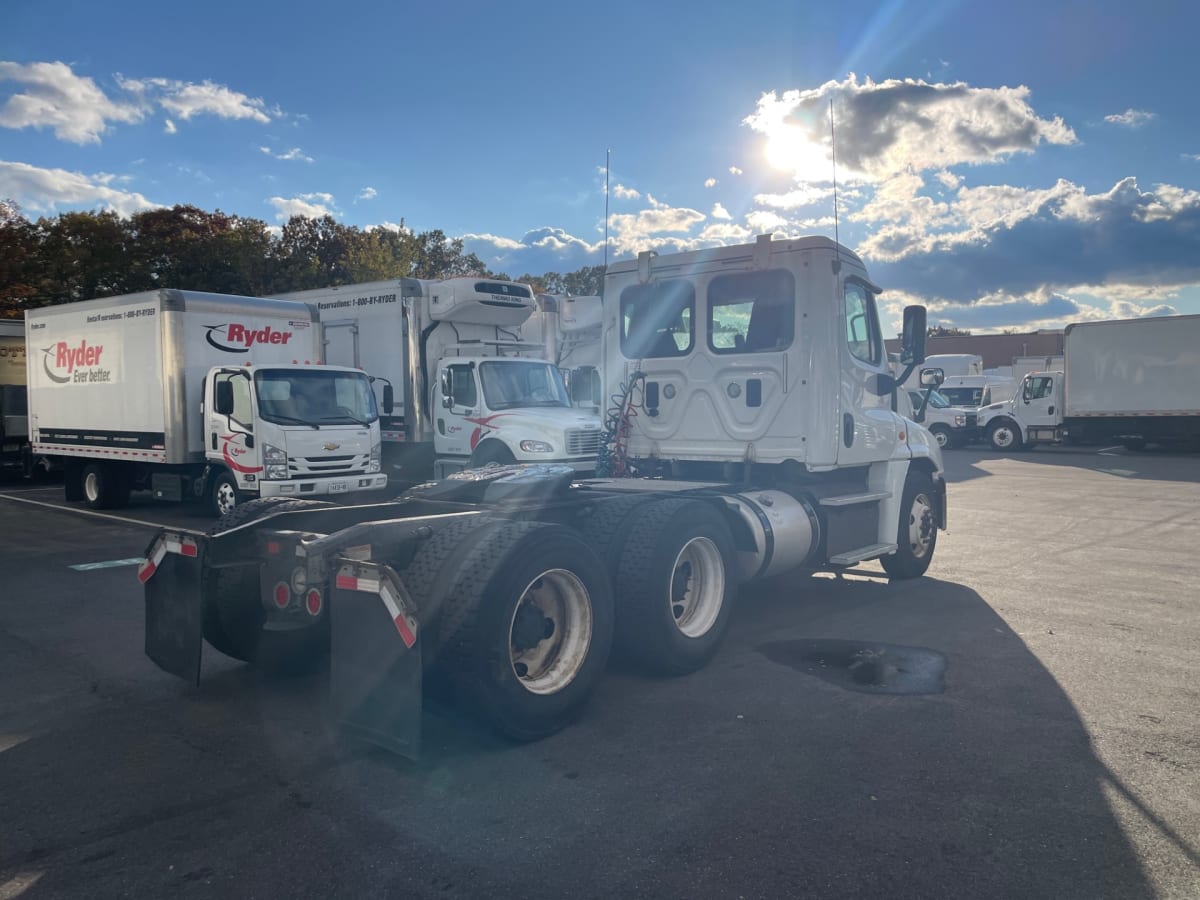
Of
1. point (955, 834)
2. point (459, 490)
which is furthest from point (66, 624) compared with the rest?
point (955, 834)

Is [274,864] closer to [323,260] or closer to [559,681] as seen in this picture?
[559,681]

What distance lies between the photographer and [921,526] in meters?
9.12

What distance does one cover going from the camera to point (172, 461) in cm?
1325

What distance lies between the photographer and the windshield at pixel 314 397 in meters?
12.3

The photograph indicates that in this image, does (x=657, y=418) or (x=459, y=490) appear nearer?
(x=459, y=490)

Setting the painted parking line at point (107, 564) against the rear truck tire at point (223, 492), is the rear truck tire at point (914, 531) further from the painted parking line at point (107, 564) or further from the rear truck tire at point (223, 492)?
the rear truck tire at point (223, 492)

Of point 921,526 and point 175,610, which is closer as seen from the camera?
point 175,610

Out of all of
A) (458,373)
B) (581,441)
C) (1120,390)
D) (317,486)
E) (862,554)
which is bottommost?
(862,554)

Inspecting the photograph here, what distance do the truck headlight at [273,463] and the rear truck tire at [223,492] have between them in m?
0.73

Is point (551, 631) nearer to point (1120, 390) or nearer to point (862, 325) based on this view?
point (862, 325)

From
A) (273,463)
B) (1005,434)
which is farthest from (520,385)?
(1005,434)

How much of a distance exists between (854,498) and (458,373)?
25.9ft

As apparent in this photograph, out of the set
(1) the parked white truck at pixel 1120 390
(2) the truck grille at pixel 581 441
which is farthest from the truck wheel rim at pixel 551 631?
(1) the parked white truck at pixel 1120 390

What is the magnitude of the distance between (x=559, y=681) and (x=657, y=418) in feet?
12.2
